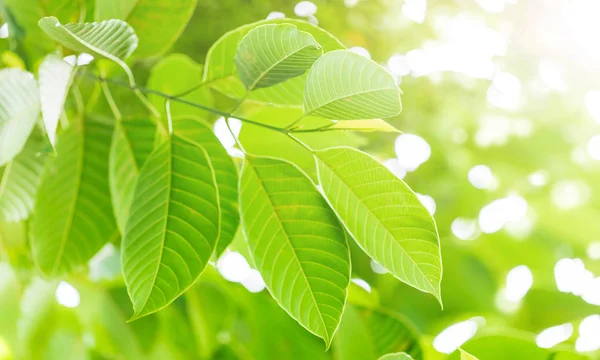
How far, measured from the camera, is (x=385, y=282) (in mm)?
771

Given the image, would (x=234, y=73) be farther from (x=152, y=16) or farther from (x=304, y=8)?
(x=304, y=8)

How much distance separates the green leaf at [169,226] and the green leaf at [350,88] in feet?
0.31

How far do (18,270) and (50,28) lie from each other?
22.5 inches

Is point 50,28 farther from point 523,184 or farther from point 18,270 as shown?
point 523,184

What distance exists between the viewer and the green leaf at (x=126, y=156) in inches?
17.1

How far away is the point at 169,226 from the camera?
0.35 m

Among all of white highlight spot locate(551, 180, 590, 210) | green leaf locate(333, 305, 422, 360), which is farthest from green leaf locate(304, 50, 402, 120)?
white highlight spot locate(551, 180, 590, 210)

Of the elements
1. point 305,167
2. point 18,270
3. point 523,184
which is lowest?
point 18,270

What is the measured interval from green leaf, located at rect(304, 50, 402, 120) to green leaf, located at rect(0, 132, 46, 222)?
28 cm

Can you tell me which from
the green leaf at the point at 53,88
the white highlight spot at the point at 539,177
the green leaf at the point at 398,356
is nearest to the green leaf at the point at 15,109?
the green leaf at the point at 53,88

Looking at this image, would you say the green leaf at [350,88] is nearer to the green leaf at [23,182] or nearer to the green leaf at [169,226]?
the green leaf at [169,226]

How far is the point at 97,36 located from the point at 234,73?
115 mm

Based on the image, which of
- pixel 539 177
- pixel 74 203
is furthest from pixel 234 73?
pixel 539 177

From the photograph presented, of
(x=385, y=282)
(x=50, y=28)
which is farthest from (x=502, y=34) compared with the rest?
(x=50, y=28)
